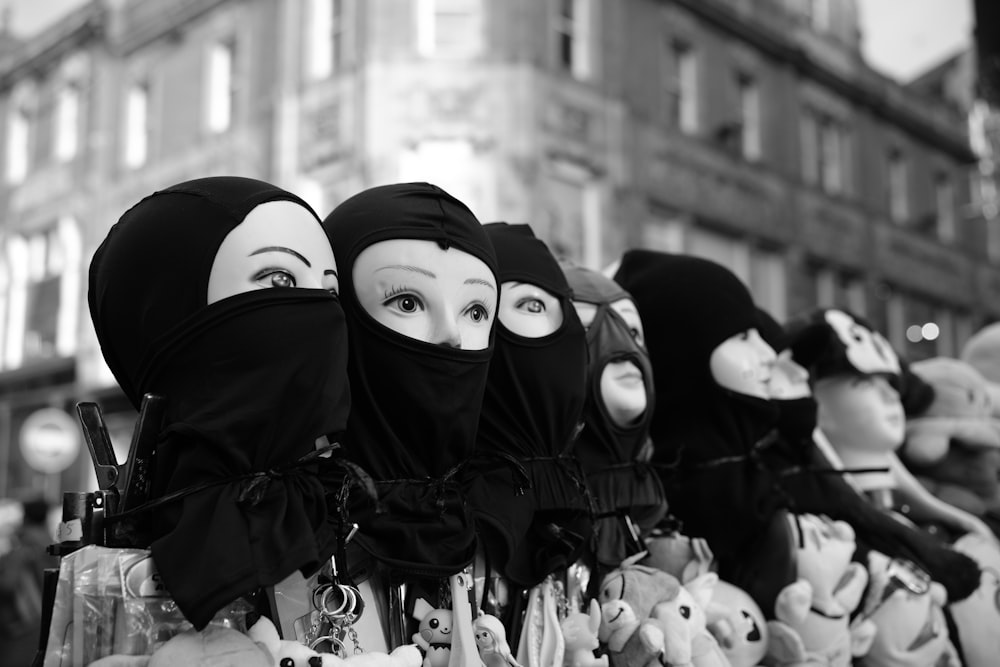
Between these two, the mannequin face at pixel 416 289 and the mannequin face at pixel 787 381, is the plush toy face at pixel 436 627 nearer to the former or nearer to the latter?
the mannequin face at pixel 416 289

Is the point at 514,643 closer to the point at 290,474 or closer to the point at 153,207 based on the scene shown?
the point at 290,474

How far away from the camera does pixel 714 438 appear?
9.21 feet

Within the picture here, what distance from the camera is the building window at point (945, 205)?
18.0m

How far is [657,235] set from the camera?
39.7ft

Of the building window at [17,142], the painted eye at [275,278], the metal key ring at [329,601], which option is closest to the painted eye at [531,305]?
the painted eye at [275,278]

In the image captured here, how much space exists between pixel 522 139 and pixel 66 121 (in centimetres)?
882

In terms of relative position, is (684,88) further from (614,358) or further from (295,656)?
(295,656)

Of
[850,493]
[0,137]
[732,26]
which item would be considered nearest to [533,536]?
[850,493]

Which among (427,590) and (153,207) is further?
(427,590)

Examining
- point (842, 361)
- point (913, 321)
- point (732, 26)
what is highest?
point (732, 26)

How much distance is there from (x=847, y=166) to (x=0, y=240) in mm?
13952

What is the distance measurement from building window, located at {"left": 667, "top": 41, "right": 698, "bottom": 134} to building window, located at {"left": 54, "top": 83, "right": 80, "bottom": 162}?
29.4ft

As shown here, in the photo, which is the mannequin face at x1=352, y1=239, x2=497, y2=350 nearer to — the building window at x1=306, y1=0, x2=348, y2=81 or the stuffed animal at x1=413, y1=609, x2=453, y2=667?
the stuffed animal at x1=413, y1=609, x2=453, y2=667

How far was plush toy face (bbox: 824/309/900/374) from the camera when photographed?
338 cm
